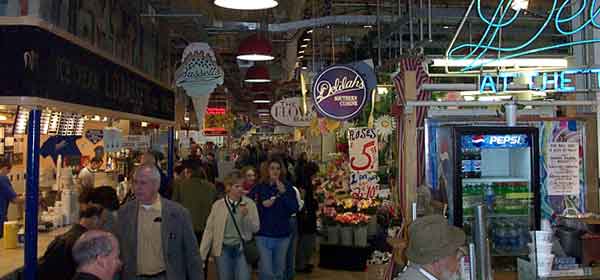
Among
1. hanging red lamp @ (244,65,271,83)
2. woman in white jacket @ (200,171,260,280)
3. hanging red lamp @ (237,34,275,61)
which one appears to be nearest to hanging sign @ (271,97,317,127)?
hanging red lamp @ (244,65,271,83)

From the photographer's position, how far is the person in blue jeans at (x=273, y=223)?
6.27 meters

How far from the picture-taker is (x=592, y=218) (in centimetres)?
451

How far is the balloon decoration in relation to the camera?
8.04 m

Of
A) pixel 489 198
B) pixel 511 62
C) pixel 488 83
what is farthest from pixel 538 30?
pixel 489 198

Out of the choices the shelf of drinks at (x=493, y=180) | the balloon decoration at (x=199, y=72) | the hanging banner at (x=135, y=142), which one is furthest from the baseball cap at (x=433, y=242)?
the hanging banner at (x=135, y=142)

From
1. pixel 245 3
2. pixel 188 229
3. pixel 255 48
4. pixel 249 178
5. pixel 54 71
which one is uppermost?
pixel 255 48

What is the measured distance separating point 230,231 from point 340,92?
256 cm

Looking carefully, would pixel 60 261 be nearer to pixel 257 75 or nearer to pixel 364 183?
pixel 364 183

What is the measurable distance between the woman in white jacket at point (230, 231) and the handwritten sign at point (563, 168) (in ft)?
Answer: 9.51

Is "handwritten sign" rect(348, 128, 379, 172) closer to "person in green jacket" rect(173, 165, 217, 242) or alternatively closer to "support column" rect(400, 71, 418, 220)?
"person in green jacket" rect(173, 165, 217, 242)

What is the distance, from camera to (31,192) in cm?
399

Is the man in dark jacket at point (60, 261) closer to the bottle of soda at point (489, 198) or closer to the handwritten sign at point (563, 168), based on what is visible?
the bottle of soda at point (489, 198)

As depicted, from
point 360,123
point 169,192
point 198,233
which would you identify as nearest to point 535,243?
point 198,233

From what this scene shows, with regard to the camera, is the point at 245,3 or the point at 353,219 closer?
the point at 245,3
